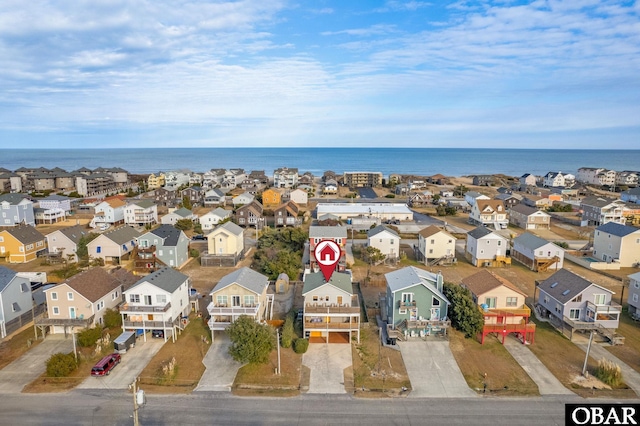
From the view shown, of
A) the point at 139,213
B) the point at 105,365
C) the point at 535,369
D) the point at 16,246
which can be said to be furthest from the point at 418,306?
the point at 139,213

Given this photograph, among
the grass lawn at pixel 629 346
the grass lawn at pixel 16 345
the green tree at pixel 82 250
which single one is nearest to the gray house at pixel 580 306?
the grass lawn at pixel 629 346

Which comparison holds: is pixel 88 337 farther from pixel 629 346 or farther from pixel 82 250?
pixel 629 346

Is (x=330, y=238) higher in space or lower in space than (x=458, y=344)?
higher

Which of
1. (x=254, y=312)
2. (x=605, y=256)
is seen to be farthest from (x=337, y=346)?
(x=605, y=256)

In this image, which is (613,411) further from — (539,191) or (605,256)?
(539,191)

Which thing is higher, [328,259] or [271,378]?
[328,259]
